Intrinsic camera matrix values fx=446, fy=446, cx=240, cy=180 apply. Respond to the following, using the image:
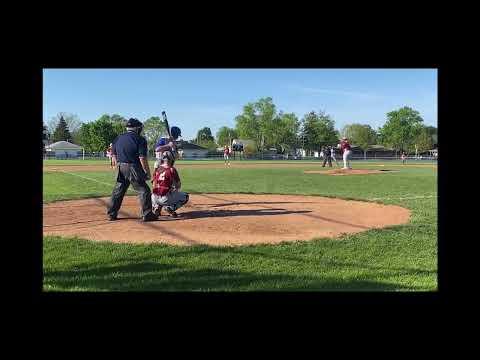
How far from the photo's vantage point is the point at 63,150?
2261 inches

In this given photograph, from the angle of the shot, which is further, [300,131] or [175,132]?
[300,131]

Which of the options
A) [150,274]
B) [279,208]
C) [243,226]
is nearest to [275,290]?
[150,274]

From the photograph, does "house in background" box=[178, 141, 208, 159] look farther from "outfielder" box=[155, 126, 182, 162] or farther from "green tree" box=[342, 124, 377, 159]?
"outfielder" box=[155, 126, 182, 162]

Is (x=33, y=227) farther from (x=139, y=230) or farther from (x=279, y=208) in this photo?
(x=279, y=208)

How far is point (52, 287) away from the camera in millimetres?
4555

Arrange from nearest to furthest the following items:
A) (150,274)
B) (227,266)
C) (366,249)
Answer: (150,274) < (227,266) < (366,249)

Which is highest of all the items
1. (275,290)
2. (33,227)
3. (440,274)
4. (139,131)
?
(139,131)

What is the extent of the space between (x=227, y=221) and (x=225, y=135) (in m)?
70.0

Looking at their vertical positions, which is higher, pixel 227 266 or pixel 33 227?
pixel 33 227

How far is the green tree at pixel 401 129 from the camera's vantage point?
7225 cm

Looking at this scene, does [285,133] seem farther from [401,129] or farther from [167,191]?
[167,191]

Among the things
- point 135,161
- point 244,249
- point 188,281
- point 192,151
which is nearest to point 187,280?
point 188,281

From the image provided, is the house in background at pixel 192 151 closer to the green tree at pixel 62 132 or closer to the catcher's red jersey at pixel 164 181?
the green tree at pixel 62 132
